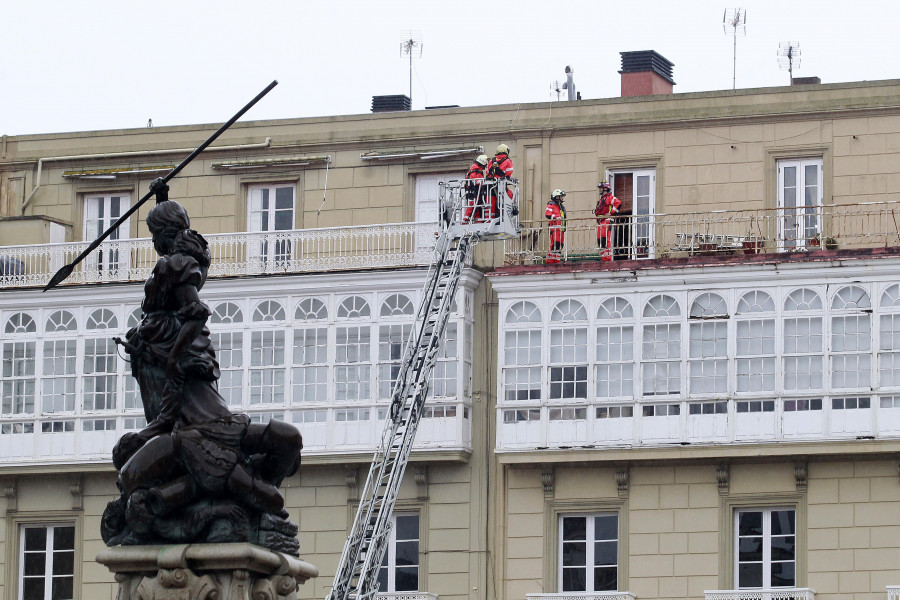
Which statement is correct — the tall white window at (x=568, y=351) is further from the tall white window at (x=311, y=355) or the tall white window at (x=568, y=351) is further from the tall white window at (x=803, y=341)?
the tall white window at (x=311, y=355)

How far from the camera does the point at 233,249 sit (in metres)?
46.0

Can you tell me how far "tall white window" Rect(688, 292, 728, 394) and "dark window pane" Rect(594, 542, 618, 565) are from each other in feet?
10.9

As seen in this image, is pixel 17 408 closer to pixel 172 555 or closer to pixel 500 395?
pixel 500 395

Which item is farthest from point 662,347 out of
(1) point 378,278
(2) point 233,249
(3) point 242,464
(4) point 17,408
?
(3) point 242,464

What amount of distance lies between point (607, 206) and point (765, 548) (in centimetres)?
716

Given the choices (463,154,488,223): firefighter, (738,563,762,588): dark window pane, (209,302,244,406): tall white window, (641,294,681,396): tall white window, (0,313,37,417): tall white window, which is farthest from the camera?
(0,313,37,417): tall white window

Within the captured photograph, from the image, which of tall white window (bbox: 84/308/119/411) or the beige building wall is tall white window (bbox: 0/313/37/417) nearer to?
tall white window (bbox: 84/308/119/411)

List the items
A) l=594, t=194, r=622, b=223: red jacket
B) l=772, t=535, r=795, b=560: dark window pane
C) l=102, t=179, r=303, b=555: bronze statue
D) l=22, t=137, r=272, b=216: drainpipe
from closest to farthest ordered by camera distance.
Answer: l=102, t=179, r=303, b=555: bronze statue, l=772, t=535, r=795, b=560: dark window pane, l=594, t=194, r=622, b=223: red jacket, l=22, t=137, r=272, b=216: drainpipe

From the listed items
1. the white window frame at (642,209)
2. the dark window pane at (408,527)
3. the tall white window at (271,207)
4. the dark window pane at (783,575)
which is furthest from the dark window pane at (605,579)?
the tall white window at (271,207)

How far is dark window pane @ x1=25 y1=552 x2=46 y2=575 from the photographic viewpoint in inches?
1800

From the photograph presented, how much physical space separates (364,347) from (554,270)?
4009 millimetres

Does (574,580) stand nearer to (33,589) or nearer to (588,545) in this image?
(588,545)

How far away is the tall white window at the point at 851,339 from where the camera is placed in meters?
41.6

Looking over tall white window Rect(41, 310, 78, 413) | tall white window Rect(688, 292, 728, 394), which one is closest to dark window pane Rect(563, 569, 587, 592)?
tall white window Rect(688, 292, 728, 394)
